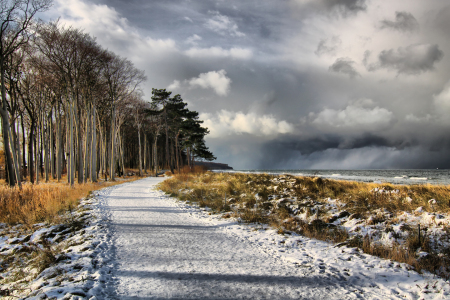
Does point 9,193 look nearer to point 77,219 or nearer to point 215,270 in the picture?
point 77,219

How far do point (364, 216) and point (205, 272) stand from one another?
18.8 ft

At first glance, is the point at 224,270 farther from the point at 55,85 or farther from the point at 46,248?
the point at 55,85

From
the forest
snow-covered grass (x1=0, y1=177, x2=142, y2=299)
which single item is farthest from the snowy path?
the forest

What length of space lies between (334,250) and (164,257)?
154 inches

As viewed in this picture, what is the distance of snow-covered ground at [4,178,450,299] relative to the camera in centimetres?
371

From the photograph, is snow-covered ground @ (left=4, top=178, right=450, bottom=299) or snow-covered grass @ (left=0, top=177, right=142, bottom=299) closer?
snow-covered ground @ (left=4, top=178, right=450, bottom=299)

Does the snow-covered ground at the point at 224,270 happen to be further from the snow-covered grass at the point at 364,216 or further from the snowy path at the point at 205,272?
the snow-covered grass at the point at 364,216

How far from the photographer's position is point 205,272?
171 inches

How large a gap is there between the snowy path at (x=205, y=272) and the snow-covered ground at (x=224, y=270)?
0.05 ft

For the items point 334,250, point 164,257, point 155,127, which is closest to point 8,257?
point 164,257

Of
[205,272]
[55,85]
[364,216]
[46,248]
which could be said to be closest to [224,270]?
[205,272]

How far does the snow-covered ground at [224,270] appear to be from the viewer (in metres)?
3.71

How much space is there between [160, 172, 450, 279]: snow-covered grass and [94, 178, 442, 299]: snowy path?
178 cm

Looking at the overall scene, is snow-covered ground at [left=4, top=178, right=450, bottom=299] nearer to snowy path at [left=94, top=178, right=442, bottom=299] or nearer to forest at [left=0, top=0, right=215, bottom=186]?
snowy path at [left=94, top=178, right=442, bottom=299]
